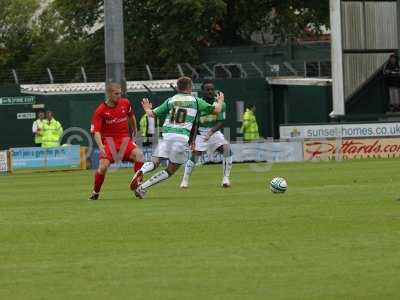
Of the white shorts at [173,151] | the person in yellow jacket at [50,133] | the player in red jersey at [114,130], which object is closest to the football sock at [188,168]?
the player in red jersey at [114,130]

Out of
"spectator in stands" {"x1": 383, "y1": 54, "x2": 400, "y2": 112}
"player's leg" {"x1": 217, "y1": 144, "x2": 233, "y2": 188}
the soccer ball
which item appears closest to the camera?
the soccer ball

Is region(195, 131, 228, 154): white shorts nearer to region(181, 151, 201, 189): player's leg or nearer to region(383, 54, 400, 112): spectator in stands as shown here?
region(181, 151, 201, 189): player's leg

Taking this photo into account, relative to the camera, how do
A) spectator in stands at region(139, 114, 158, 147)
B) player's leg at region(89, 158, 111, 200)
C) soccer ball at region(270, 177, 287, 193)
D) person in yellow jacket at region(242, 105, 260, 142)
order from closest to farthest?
player's leg at region(89, 158, 111, 200) → soccer ball at region(270, 177, 287, 193) → spectator in stands at region(139, 114, 158, 147) → person in yellow jacket at region(242, 105, 260, 142)

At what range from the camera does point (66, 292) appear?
31.9 ft

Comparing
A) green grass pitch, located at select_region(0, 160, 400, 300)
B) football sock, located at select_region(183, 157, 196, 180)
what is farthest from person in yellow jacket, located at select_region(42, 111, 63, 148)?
green grass pitch, located at select_region(0, 160, 400, 300)

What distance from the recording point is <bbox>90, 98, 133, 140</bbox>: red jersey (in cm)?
2014

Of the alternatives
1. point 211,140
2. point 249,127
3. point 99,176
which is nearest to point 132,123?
point 99,176

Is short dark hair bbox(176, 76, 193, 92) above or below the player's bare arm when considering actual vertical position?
above

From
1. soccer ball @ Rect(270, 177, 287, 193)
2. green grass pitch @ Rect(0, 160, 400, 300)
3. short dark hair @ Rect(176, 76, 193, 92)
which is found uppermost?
short dark hair @ Rect(176, 76, 193, 92)

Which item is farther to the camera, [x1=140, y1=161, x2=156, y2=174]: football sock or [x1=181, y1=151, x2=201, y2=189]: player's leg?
[x1=181, y1=151, x2=201, y2=189]: player's leg

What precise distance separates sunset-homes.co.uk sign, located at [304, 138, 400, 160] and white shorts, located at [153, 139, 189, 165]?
1748 centimetres

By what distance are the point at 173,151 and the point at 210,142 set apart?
414cm

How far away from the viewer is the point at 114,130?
66.5 feet

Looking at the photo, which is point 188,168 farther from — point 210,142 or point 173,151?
point 173,151
